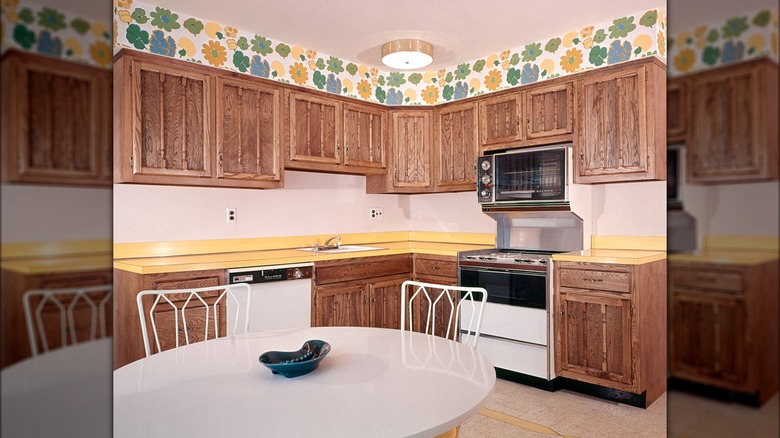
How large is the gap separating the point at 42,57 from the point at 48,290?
2.6 inches

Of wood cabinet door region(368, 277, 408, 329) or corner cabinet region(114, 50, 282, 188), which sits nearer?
corner cabinet region(114, 50, 282, 188)

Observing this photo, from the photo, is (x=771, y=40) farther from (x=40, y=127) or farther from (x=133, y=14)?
(x=133, y=14)

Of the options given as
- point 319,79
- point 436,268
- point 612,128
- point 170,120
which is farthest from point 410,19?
point 436,268

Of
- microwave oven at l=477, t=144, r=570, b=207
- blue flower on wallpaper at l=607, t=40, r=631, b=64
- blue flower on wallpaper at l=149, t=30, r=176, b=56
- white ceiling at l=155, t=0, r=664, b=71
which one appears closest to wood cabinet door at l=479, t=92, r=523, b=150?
microwave oven at l=477, t=144, r=570, b=207

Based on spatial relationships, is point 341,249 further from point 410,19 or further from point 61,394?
point 61,394

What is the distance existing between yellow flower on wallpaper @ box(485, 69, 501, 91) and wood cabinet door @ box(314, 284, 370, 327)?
1954mm

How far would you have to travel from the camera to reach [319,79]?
408 centimetres

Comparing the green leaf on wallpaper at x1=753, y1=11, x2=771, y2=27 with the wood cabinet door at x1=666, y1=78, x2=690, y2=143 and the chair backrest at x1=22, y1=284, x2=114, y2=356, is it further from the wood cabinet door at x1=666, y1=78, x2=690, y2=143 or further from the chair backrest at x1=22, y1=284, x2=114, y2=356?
the chair backrest at x1=22, y1=284, x2=114, y2=356

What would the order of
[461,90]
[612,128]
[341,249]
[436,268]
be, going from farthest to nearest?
[461,90] → [341,249] → [436,268] → [612,128]

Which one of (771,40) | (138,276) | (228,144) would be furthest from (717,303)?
(228,144)

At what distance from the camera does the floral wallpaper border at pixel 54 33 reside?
13 centimetres

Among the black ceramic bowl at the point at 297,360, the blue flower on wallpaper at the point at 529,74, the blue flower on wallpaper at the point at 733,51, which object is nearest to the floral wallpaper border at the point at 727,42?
the blue flower on wallpaper at the point at 733,51

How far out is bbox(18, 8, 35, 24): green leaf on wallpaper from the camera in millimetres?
134

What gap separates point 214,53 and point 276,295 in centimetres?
174
